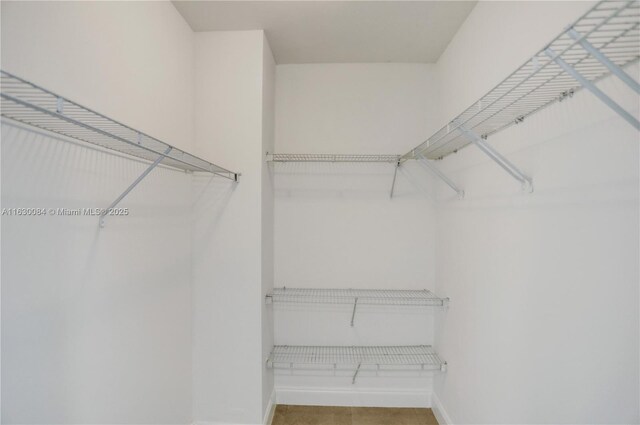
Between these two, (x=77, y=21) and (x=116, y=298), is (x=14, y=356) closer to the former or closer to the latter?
(x=116, y=298)

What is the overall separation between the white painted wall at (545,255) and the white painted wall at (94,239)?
1.60 meters

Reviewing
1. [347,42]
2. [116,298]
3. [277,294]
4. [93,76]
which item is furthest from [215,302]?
[347,42]

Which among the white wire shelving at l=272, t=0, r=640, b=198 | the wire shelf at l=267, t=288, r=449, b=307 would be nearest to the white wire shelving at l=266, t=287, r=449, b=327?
the wire shelf at l=267, t=288, r=449, b=307

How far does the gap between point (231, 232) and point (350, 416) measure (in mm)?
1510

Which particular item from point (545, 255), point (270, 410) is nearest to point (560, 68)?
point (545, 255)

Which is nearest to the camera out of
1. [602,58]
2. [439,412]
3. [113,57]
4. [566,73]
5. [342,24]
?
[602,58]

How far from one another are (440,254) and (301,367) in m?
1.28

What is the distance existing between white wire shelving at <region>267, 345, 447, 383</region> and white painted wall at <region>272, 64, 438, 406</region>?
6 centimetres

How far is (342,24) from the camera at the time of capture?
1.85m

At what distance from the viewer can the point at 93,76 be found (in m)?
1.16

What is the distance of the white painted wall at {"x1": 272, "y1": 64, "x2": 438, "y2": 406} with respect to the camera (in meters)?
2.32

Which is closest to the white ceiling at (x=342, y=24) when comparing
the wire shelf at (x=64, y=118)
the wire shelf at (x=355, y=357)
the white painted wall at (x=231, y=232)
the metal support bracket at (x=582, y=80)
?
the white painted wall at (x=231, y=232)

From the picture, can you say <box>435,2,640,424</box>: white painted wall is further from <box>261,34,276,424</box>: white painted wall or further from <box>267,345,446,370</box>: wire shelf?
<box>261,34,276,424</box>: white painted wall

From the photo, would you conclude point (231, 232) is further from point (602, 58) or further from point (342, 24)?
point (602, 58)
